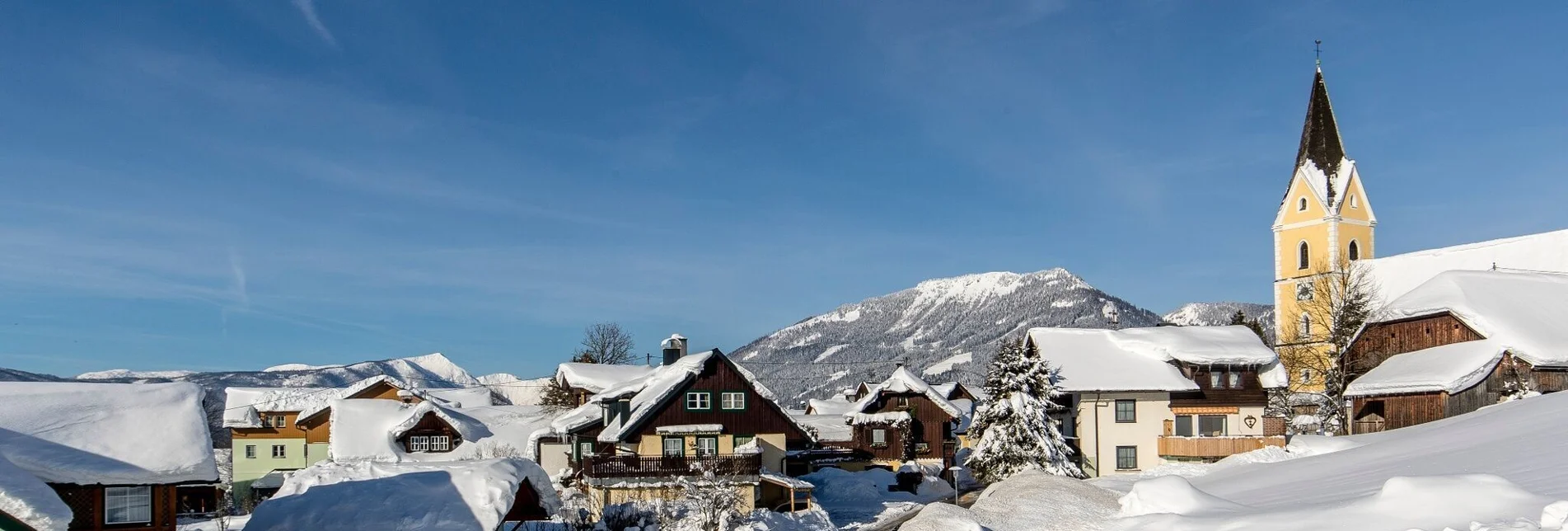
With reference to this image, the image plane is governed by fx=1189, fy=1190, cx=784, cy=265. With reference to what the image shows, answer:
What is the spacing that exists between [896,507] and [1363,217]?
57.7 m

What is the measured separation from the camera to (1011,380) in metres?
46.8

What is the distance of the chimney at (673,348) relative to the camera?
5719 cm

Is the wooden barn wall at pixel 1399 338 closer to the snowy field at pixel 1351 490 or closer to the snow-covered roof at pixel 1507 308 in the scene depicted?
the snow-covered roof at pixel 1507 308

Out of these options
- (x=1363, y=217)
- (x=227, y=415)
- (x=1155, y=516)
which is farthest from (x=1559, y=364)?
(x=227, y=415)

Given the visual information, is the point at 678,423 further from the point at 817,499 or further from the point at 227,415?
the point at 227,415

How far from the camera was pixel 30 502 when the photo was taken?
1670 cm

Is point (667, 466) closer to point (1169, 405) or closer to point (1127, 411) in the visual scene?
point (1127, 411)

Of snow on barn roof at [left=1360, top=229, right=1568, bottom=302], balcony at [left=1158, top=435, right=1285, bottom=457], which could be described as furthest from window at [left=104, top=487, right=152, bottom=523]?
snow on barn roof at [left=1360, top=229, right=1568, bottom=302]

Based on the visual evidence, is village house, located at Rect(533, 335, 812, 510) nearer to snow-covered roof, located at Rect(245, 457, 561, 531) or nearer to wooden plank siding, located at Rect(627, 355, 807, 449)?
wooden plank siding, located at Rect(627, 355, 807, 449)

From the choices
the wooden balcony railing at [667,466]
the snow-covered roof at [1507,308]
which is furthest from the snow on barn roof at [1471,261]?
the wooden balcony railing at [667,466]

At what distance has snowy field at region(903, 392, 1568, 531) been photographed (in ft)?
67.6

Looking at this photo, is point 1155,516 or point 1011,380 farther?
point 1011,380

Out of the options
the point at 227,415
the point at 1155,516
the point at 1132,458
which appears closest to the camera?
the point at 1155,516

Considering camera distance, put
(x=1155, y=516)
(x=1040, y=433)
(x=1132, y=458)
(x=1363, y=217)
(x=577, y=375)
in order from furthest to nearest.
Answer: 1. (x=1363, y=217)
2. (x=577, y=375)
3. (x=1132, y=458)
4. (x=1040, y=433)
5. (x=1155, y=516)
